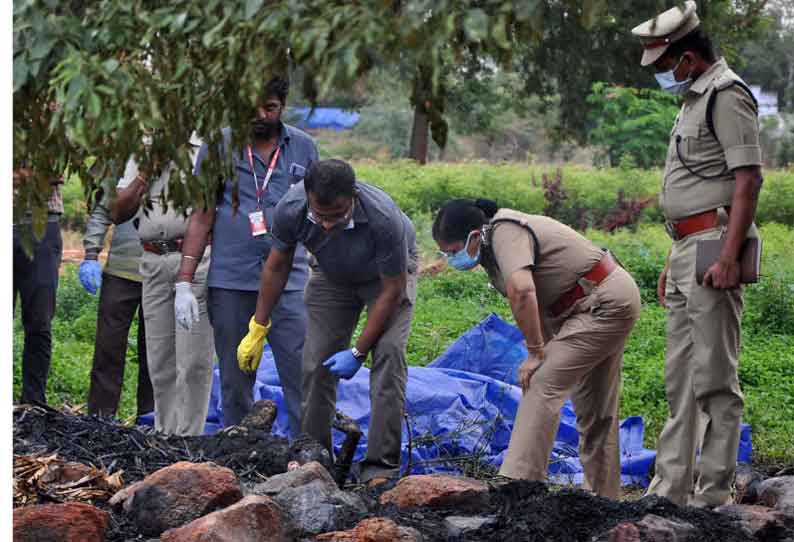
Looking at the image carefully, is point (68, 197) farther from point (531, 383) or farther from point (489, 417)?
point (531, 383)

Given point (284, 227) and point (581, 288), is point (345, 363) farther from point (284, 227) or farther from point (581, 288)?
point (581, 288)

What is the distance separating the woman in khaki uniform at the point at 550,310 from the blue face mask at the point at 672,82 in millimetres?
769

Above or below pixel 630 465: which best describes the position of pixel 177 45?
above

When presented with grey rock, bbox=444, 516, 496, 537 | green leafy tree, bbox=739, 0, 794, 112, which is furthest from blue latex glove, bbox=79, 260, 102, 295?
green leafy tree, bbox=739, 0, 794, 112

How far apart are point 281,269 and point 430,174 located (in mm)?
12796

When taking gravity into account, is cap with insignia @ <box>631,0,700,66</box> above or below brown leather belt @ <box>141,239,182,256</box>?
above

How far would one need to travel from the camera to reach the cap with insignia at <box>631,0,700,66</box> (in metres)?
4.90

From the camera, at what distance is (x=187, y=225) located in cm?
638

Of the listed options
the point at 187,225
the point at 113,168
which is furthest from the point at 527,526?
the point at 187,225

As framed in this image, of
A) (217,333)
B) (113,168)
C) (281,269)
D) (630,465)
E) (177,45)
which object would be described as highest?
(177,45)

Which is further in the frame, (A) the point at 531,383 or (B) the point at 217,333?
(B) the point at 217,333

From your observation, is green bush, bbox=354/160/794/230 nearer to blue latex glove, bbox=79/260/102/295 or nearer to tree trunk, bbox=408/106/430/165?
tree trunk, bbox=408/106/430/165

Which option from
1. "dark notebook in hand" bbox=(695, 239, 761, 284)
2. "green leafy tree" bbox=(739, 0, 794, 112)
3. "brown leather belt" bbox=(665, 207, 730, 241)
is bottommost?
"dark notebook in hand" bbox=(695, 239, 761, 284)

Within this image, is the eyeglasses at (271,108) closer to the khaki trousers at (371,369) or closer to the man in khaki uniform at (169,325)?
the man in khaki uniform at (169,325)
